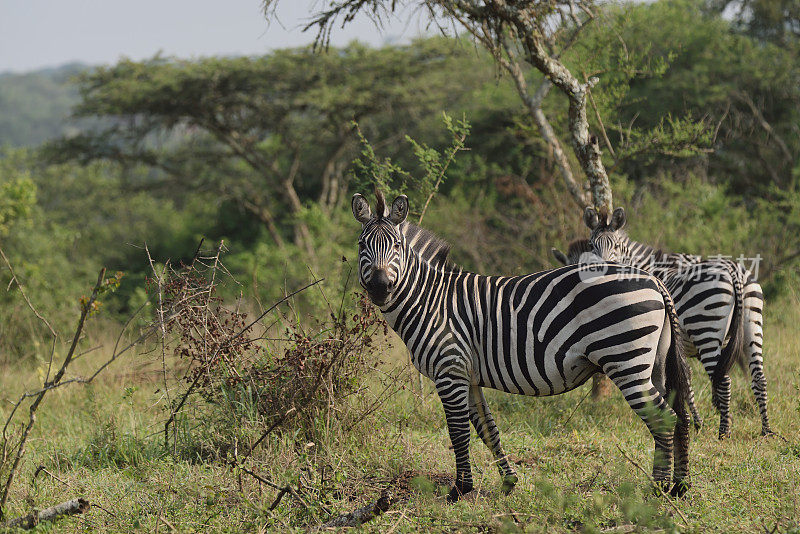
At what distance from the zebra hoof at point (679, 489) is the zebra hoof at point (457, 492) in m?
1.28

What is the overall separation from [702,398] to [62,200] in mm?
39661

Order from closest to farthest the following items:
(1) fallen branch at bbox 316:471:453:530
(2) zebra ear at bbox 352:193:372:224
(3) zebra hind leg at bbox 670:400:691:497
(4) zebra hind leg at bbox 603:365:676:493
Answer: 1. (1) fallen branch at bbox 316:471:453:530
2. (4) zebra hind leg at bbox 603:365:676:493
3. (3) zebra hind leg at bbox 670:400:691:497
4. (2) zebra ear at bbox 352:193:372:224

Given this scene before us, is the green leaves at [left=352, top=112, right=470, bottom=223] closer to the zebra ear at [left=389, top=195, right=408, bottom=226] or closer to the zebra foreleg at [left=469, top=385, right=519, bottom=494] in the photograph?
the zebra ear at [left=389, top=195, right=408, bottom=226]

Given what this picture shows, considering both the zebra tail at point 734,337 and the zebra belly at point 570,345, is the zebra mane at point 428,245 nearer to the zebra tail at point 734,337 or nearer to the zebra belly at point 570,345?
the zebra belly at point 570,345

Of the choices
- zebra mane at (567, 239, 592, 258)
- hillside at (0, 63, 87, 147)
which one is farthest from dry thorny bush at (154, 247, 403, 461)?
hillside at (0, 63, 87, 147)

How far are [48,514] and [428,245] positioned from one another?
2.94m

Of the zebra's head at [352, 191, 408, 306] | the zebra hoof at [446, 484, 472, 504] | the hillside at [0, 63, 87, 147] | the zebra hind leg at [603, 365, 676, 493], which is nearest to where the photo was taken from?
the zebra hind leg at [603, 365, 676, 493]

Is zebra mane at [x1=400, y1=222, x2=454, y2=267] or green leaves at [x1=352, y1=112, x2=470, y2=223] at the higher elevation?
green leaves at [x1=352, y1=112, x2=470, y2=223]

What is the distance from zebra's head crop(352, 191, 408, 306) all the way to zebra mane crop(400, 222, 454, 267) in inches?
6.2

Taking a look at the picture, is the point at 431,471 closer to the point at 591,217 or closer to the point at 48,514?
the point at 48,514

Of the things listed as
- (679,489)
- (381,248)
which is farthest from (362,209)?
(679,489)

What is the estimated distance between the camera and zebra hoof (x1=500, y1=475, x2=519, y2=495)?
446cm

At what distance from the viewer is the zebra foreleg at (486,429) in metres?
4.83

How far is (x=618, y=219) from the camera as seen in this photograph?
21.1 feet
